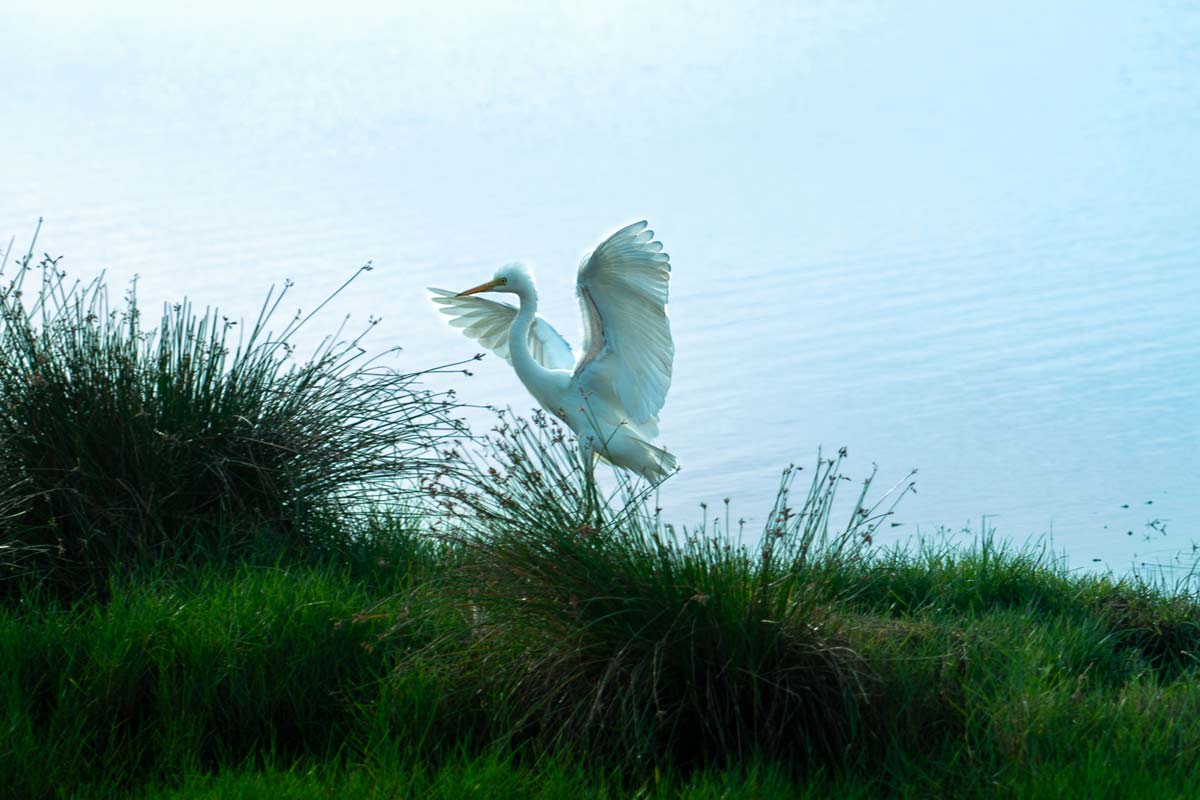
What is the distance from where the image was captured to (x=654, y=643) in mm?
3318

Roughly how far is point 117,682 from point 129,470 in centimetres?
102

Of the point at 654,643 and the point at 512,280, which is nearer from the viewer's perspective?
the point at 654,643

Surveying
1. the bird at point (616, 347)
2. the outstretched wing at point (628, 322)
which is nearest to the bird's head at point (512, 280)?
the bird at point (616, 347)

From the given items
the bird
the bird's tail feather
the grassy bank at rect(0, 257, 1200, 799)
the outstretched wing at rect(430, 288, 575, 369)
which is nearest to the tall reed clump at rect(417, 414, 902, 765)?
the grassy bank at rect(0, 257, 1200, 799)

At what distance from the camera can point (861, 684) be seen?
3.29m

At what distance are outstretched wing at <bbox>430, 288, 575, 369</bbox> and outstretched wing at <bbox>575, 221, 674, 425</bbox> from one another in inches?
26.5

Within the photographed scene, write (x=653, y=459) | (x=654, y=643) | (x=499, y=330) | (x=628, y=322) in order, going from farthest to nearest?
(x=499, y=330) → (x=653, y=459) → (x=628, y=322) → (x=654, y=643)

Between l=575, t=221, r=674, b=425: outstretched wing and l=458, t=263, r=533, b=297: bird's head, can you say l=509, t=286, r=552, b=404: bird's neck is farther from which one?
l=575, t=221, r=674, b=425: outstretched wing

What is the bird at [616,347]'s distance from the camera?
5.61m

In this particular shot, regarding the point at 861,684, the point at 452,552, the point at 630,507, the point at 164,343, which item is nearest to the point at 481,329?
the point at 164,343

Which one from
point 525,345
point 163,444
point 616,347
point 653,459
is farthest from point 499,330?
point 163,444

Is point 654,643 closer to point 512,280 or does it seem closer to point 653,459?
point 653,459

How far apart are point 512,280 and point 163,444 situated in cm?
209

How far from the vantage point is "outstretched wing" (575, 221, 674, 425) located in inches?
219
